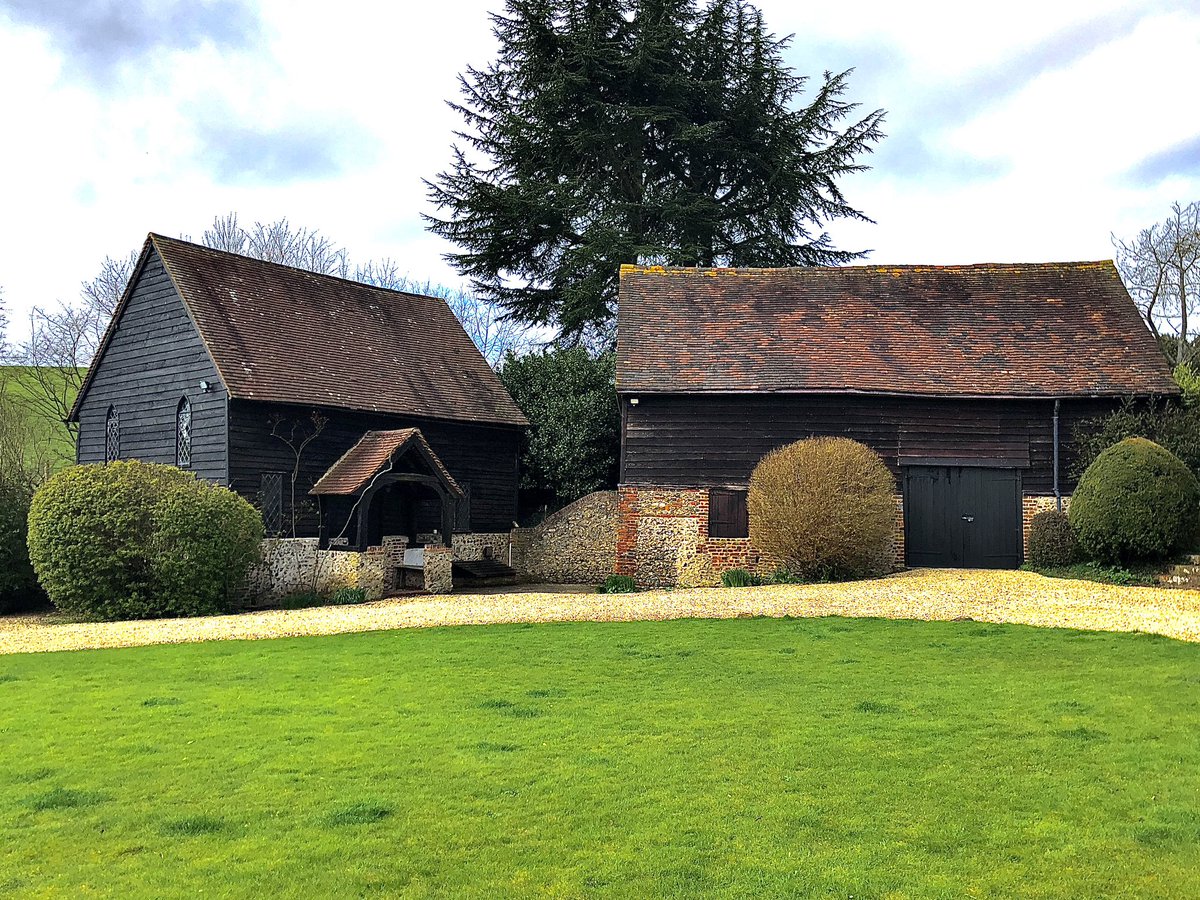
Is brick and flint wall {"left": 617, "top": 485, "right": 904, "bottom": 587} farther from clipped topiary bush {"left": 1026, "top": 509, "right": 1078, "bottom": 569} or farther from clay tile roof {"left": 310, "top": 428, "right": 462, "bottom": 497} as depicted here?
clay tile roof {"left": 310, "top": 428, "right": 462, "bottom": 497}

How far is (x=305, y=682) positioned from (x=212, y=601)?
27.7 ft

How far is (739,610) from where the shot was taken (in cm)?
1490

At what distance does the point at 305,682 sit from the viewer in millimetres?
10109

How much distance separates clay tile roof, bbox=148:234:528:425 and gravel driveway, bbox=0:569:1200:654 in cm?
659

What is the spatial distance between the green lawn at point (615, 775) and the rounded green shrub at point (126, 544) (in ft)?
19.6

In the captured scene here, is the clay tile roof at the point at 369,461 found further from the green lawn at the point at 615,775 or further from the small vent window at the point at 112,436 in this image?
the green lawn at the point at 615,775

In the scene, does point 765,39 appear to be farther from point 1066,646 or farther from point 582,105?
point 1066,646

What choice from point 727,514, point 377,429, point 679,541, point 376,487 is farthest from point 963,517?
point 377,429

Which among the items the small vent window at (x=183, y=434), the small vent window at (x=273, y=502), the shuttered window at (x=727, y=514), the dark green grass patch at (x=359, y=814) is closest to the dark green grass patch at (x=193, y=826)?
the dark green grass patch at (x=359, y=814)

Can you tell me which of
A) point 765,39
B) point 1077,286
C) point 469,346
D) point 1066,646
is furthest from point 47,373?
point 1066,646

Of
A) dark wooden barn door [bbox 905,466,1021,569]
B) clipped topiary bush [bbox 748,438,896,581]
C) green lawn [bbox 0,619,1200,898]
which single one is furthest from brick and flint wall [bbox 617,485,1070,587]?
green lawn [bbox 0,619,1200,898]

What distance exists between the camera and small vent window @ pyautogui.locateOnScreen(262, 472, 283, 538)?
839 inches

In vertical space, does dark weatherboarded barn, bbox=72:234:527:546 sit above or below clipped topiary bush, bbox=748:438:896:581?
above

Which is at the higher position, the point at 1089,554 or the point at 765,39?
the point at 765,39
